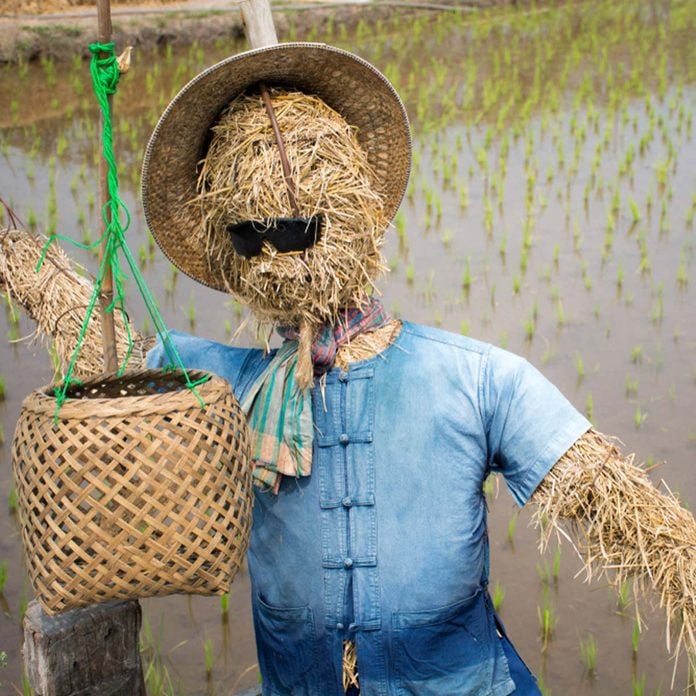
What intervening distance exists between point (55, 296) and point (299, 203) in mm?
640

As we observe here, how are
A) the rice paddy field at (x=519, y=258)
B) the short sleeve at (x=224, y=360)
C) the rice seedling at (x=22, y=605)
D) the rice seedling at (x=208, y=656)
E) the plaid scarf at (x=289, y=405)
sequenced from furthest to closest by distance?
1. the rice paddy field at (x=519, y=258)
2. the rice seedling at (x=22, y=605)
3. the rice seedling at (x=208, y=656)
4. the short sleeve at (x=224, y=360)
5. the plaid scarf at (x=289, y=405)

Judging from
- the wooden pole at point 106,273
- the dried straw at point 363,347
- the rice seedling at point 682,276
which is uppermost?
the wooden pole at point 106,273

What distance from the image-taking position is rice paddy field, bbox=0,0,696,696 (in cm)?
314

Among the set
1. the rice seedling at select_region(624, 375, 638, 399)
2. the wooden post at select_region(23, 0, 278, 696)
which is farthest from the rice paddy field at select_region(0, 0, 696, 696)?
the wooden post at select_region(23, 0, 278, 696)

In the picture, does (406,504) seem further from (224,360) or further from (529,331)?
(529,331)

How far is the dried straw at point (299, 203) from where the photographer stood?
181 centimetres

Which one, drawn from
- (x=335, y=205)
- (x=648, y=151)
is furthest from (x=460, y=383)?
(x=648, y=151)

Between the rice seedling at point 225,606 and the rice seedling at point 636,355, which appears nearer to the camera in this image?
the rice seedling at point 225,606

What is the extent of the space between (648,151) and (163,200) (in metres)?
5.32

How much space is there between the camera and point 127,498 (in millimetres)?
1504

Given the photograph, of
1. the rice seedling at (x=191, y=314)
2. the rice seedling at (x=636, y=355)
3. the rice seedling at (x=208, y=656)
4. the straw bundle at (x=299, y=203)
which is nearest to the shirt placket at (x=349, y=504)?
the straw bundle at (x=299, y=203)

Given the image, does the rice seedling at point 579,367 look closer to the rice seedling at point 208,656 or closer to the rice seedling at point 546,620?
the rice seedling at point 546,620

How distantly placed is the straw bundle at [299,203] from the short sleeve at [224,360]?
0.48ft

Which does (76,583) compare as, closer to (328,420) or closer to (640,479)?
(328,420)
